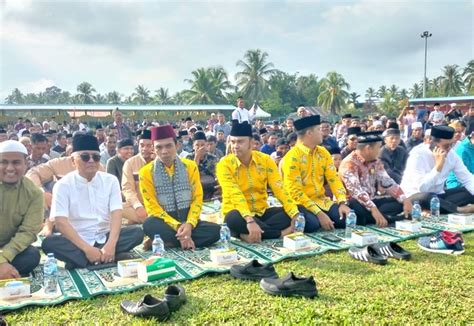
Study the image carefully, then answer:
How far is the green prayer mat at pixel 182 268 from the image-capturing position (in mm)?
3443

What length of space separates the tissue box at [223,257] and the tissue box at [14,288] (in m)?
1.69

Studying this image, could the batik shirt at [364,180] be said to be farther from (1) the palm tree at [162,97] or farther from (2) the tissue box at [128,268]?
(1) the palm tree at [162,97]

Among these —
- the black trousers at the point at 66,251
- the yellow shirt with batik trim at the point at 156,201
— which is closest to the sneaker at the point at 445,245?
the yellow shirt with batik trim at the point at 156,201

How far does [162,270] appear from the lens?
12.4ft

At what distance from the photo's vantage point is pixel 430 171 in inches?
245

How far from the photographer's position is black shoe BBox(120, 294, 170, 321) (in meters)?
2.95

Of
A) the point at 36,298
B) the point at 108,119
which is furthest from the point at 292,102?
the point at 36,298

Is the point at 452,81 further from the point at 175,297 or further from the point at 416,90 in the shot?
the point at 175,297

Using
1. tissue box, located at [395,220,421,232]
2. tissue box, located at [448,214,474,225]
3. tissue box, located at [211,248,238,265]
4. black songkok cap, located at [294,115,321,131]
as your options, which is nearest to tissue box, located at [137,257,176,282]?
tissue box, located at [211,248,238,265]

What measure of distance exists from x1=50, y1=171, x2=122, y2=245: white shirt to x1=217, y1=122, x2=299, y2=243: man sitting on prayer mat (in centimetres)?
139

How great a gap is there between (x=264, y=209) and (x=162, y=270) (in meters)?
1.99

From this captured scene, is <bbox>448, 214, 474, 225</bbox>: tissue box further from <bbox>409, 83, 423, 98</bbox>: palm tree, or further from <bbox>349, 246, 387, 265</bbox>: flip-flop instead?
<bbox>409, 83, 423, 98</bbox>: palm tree

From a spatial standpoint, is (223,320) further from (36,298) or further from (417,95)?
(417,95)

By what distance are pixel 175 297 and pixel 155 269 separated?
689 mm
